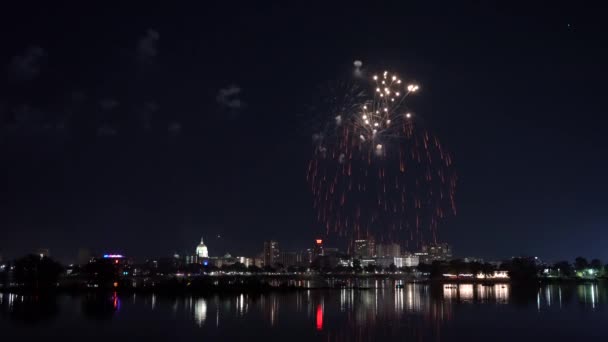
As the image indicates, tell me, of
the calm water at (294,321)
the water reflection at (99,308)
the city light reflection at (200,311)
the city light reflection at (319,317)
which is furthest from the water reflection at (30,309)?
the city light reflection at (319,317)

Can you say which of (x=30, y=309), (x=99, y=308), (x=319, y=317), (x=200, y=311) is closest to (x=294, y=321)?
(x=319, y=317)

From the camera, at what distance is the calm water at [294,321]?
89.6ft

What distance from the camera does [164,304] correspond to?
1732 inches

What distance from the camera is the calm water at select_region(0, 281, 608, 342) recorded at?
2730 centimetres

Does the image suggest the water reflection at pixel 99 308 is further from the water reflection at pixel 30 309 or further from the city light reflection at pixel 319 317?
the city light reflection at pixel 319 317

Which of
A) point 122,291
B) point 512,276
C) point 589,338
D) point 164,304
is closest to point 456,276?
point 512,276

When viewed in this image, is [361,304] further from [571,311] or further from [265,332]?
[265,332]

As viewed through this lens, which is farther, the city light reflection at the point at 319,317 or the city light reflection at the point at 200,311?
the city light reflection at the point at 200,311

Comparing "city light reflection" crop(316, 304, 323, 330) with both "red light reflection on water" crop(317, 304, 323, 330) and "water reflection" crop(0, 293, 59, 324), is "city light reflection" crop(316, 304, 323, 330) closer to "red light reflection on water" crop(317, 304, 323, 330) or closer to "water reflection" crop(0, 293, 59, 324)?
"red light reflection on water" crop(317, 304, 323, 330)

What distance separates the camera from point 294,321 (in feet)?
108

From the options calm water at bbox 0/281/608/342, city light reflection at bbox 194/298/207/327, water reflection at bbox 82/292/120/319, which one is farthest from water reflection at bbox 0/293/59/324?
city light reflection at bbox 194/298/207/327

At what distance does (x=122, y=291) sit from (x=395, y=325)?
124 feet

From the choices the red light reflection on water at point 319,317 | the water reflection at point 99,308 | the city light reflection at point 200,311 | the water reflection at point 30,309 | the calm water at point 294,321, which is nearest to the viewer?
the calm water at point 294,321

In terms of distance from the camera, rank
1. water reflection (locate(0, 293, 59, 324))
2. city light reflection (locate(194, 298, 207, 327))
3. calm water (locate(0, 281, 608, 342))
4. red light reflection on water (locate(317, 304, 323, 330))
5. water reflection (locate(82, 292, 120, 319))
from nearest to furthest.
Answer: calm water (locate(0, 281, 608, 342))
red light reflection on water (locate(317, 304, 323, 330))
city light reflection (locate(194, 298, 207, 327))
water reflection (locate(0, 293, 59, 324))
water reflection (locate(82, 292, 120, 319))
